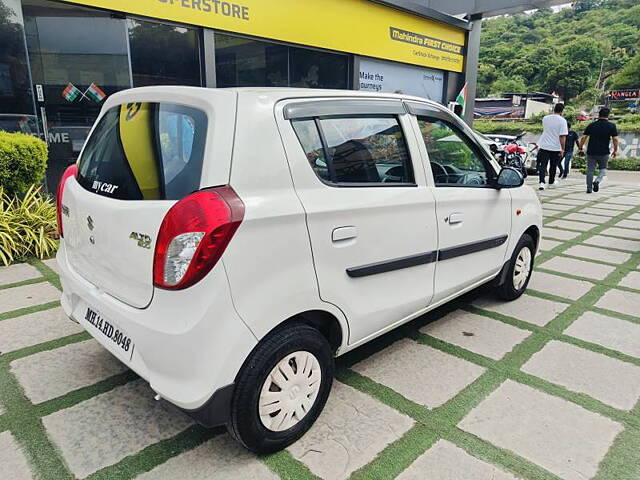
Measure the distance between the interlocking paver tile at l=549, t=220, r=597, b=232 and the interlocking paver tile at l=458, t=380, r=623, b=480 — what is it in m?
5.07

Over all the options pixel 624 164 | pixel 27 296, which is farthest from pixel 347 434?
pixel 624 164

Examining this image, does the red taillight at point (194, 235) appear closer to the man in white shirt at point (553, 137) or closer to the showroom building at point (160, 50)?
the showroom building at point (160, 50)

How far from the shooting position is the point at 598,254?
549cm

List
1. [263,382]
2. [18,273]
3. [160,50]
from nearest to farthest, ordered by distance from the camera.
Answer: [263,382] < [18,273] < [160,50]

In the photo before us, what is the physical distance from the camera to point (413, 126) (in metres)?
2.72

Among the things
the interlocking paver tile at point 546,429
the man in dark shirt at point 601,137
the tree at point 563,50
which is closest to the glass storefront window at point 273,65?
the man in dark shirt at point 601,137

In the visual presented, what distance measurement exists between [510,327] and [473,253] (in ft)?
2.39

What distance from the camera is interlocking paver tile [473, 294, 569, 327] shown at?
3.62m

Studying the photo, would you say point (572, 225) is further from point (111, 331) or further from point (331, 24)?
point (111, 331)

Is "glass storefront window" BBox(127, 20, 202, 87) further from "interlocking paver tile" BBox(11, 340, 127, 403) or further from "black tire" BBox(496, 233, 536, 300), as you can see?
"black tire" BBox(496, 233, 536, 300)

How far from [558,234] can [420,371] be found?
4649mm

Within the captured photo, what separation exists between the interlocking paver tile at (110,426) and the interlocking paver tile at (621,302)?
137 inches

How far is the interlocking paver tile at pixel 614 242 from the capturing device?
5.79 m

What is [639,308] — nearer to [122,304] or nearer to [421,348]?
[421,348]
